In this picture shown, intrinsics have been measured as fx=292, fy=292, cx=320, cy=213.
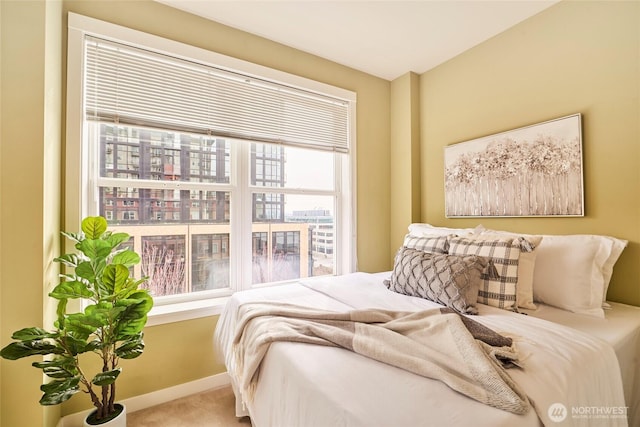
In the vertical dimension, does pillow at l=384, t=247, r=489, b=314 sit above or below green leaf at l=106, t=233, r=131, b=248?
below

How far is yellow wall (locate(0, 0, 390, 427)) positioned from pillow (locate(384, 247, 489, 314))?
1.42m

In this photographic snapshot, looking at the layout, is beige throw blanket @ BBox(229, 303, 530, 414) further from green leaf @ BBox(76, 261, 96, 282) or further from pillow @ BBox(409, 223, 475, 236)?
pillow @ BBox(409, 223, 475, 236)

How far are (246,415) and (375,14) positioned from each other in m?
2.75

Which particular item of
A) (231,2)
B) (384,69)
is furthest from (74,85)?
(384,69)

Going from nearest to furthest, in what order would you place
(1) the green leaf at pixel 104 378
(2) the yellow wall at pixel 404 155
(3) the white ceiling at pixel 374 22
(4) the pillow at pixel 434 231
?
(1) the green leaf at pixel 104 378 < (3) the white ceiling at pixel 374 22 < (4) the pillow at pixel 434 231 < (2) the yellow wall at pixel 404 155

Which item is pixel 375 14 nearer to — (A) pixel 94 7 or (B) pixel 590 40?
(B) pixel 590 40

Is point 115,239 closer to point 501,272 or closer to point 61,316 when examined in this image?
point 61,316

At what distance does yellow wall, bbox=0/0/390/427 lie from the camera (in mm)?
1359

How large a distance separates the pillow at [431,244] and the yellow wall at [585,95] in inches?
25.9

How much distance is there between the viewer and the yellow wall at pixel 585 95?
1.66m

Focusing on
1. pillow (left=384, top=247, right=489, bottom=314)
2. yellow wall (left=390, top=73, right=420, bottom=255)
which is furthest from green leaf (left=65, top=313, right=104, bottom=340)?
yellow wall (left=390, top=73, right=420, bottom=255)

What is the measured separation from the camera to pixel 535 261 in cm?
170

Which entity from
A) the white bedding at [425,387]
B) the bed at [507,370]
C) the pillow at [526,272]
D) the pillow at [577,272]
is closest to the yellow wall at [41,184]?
the bed at [507,370]

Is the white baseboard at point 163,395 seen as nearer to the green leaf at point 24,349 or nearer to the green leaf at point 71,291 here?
the green leaf at point 24,349
